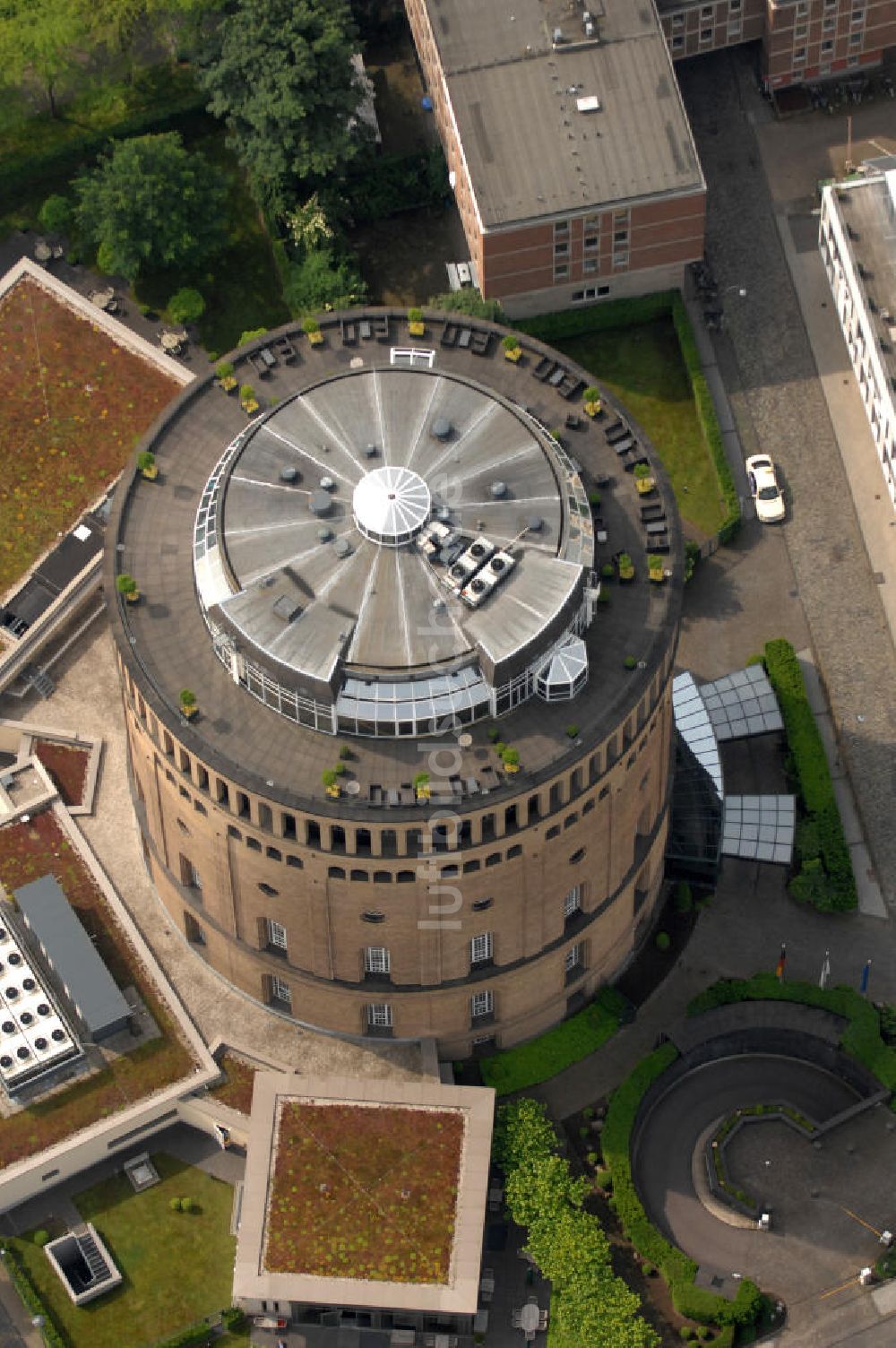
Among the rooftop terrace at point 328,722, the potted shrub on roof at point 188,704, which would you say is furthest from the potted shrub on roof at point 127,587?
the potted shrub on roof at point 188,704

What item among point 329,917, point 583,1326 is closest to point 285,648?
point 329,917

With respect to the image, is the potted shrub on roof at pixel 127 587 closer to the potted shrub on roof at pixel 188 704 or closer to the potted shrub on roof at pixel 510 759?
the potted shrub on roof at pixel 188 704

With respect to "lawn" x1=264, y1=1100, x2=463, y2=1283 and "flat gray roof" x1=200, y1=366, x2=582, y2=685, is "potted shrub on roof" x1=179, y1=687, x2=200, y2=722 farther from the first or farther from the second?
"lawn" x1=264, y1=1100, x2=463, y2=1283

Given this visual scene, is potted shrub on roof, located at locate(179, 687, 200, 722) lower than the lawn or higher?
higher

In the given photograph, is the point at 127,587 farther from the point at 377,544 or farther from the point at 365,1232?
the point at 365,1232

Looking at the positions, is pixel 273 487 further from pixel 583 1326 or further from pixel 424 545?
pixel 583 1326

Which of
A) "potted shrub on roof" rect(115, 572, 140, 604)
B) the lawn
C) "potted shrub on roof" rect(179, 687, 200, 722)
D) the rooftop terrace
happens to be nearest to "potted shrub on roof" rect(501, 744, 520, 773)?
the rooftop terrace
